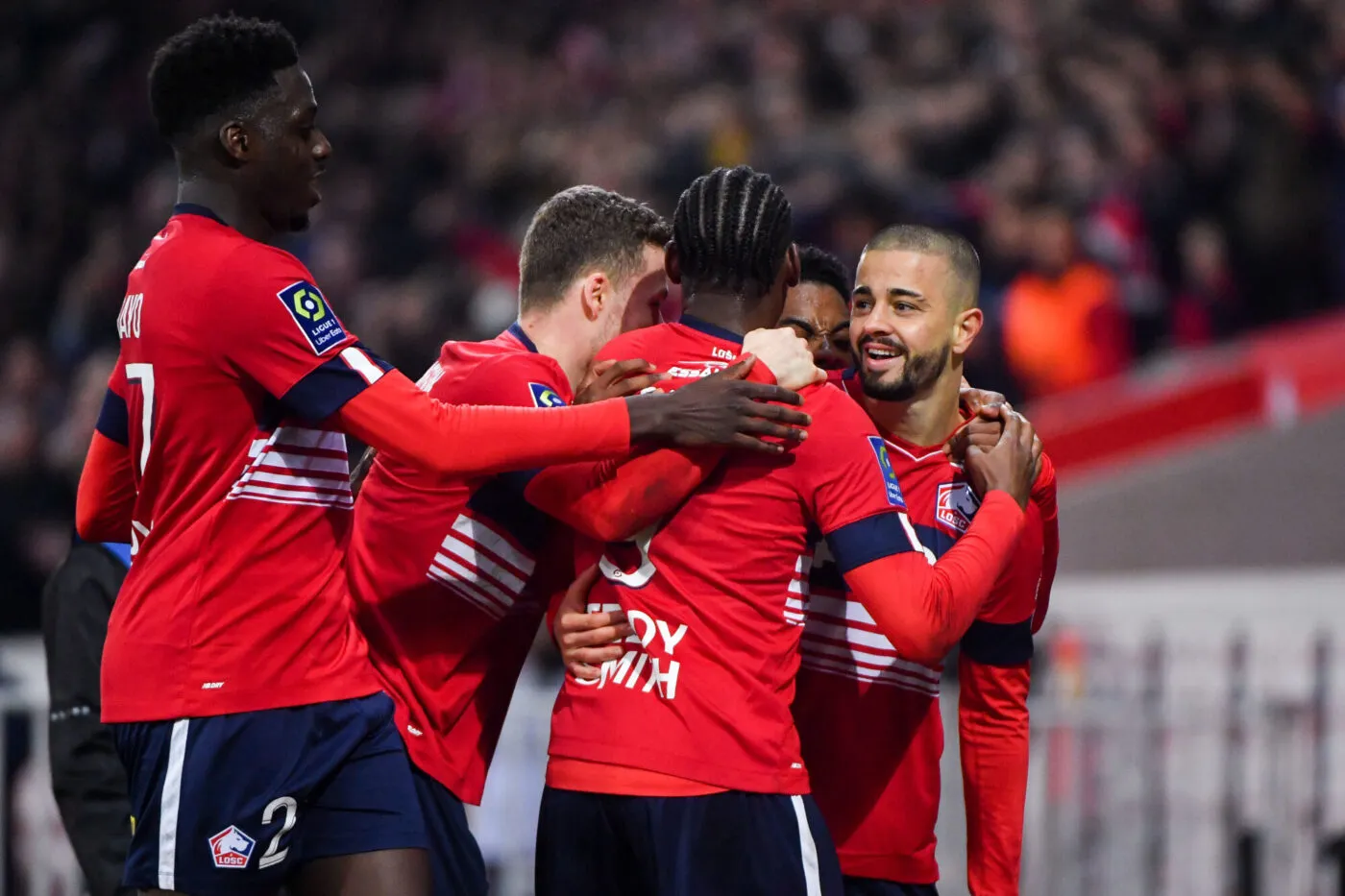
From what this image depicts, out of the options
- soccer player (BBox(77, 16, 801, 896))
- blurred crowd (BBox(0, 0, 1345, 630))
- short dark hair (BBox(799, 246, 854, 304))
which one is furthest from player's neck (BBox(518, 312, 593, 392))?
blurred crowd (BBox(0, 0, 1345, 630))

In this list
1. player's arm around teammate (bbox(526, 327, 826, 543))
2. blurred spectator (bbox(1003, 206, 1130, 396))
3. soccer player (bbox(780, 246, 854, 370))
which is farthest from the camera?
blurred spectator (bbox(1003, 206, 1130, 396))

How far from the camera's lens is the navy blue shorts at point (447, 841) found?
3324 mm

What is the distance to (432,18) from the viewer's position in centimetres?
1434

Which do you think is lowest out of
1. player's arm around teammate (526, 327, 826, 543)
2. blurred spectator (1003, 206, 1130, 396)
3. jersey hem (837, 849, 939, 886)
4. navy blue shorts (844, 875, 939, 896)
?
navy blue shorts (844, 875, 939, 896)

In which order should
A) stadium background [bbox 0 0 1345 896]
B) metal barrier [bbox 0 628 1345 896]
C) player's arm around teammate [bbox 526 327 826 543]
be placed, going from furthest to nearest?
1. stadium background [bbox 0 0 1345 896]
2. metal barrier [bbox 0 628 1345 896]
3. player's arm around teammate [bbox 526 327 826 543]

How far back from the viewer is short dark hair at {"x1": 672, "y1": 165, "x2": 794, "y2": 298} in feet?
10.3

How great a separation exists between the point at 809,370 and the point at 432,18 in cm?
1194

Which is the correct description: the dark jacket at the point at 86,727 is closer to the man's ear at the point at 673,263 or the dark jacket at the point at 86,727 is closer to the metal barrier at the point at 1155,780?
the man's ear at the point at 673,263

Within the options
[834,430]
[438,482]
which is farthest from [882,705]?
[438,482]

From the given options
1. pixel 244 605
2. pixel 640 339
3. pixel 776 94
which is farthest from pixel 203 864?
pixel 776 94

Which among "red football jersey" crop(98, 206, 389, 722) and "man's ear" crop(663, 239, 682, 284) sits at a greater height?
"man's ear" crop(663, 239, 682, 284)

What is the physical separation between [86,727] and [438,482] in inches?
51.3

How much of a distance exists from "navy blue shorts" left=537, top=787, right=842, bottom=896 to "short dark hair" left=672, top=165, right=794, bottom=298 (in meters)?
0.94

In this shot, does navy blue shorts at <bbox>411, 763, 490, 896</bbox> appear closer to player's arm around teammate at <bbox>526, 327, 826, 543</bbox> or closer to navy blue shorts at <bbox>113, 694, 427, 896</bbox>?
navy blue shorts at <bbox>113, 694, 427, 896</bbox>
